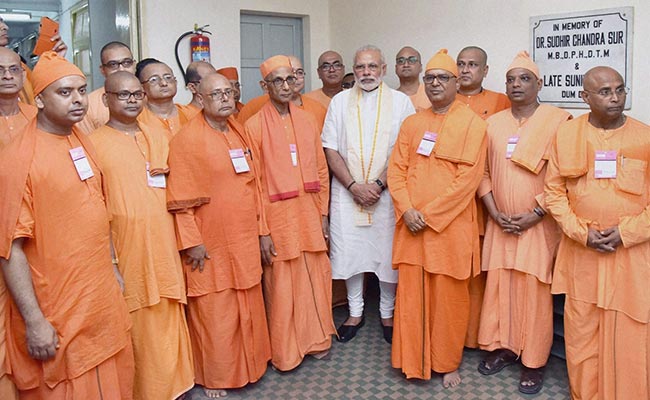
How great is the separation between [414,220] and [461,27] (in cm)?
216

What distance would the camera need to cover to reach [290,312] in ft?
12.1

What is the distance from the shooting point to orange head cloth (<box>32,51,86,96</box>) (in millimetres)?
2467

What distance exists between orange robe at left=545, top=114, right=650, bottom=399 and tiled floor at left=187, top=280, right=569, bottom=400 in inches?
15.4

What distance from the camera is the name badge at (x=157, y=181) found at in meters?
3.00

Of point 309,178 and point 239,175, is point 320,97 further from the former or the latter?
point 239,175

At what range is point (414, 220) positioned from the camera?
3332 mm

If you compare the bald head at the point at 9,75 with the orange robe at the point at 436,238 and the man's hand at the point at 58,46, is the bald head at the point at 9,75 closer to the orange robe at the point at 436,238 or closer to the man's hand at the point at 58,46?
the man's hand at the point at 58,46

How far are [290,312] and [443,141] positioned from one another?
1363mm

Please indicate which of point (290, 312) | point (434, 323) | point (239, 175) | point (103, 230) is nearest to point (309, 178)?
point (239, 175)

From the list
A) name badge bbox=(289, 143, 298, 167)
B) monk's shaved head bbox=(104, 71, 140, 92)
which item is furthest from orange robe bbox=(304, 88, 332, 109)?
monk's shaved head bbox=(104, 71, 140, 92)

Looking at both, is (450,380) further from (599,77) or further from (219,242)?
(599,77)

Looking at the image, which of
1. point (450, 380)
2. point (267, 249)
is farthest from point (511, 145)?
point (267, 249)

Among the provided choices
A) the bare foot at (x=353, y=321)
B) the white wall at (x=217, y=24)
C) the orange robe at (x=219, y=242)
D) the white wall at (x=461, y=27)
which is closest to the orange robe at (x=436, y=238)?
the bare foot at (x=353, y=321)

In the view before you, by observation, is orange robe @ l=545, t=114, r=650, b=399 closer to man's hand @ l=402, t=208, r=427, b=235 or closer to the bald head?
man's hand @ l=402, t=208, r=427, b=235
